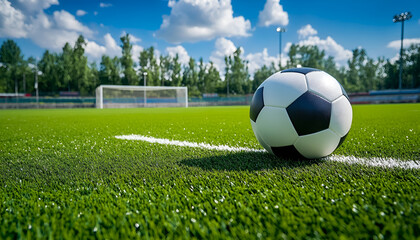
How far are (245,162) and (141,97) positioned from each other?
40538 mm

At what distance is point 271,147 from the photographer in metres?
2.72

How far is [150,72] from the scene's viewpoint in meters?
63.8

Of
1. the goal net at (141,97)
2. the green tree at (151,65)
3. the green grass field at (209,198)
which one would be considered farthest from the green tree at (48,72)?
the green grass field at (209,198)

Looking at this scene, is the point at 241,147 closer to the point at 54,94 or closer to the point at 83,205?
the point at 83,205

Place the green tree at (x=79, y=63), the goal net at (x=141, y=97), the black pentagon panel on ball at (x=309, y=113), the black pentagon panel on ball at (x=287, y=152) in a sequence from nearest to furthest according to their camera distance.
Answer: the black pentagon panel on ball at (x=309, y=113)
the black pentagon panel on ball at (x=287, y=152)
the goal net at (x=141, y=97)
the green tree at (x=79, y=63)

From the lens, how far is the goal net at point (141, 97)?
37812 millimetres

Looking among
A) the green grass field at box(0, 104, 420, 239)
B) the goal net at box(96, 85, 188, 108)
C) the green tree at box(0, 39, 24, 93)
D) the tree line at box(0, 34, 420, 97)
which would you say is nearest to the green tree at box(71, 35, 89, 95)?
the tree line at box(0, 34, 420, 97)

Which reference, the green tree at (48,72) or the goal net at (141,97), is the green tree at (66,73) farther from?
the goal net at (141,97)

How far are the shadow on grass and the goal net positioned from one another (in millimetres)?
36071

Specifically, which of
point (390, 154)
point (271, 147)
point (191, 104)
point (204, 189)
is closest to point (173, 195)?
point (204, 189)

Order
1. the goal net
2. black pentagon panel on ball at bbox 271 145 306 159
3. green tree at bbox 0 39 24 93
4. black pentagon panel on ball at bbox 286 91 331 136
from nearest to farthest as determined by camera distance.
A: black pentagon panel on ball at bbox 286 91 331 136 → black pentagon panel on ball at bbox 271 145 306 159 → the goal net → green tree at bbox 0 39 24 93

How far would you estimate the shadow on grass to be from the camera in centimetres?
247

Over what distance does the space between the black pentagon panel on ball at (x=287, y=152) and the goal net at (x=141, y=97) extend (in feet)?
119

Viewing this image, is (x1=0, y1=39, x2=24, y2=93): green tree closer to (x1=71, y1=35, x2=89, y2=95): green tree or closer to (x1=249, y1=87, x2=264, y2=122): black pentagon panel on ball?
(x1=71, y1=35, x2=89, y2=95): green tree
